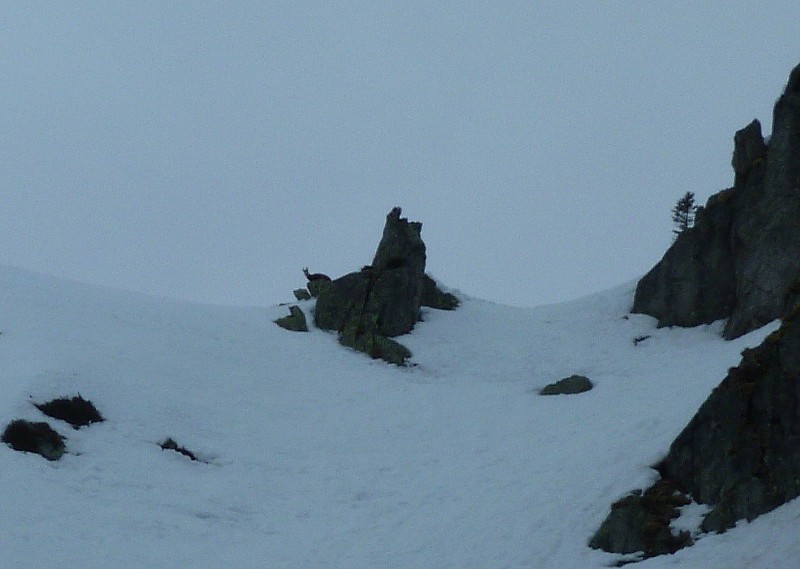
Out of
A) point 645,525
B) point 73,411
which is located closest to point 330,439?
point 73,411

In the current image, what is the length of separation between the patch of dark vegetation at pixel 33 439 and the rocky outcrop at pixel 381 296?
1799 cm

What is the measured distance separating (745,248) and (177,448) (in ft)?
87.1

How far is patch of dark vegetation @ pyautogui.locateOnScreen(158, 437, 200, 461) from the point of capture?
2356 centimetres

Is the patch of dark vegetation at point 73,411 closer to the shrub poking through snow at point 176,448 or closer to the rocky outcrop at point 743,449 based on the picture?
the shrub poking through snow at point 176,448

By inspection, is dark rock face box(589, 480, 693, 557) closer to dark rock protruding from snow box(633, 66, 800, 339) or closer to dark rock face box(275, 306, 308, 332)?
dark rock protruding from snow box(633, 66, 800, 339)

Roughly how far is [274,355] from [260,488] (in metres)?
13.7

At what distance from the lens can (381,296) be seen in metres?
40.3

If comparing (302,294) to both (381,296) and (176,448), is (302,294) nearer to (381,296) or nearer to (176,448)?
(381,296)

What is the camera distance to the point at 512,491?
2016 cm

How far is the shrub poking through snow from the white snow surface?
0.40 m

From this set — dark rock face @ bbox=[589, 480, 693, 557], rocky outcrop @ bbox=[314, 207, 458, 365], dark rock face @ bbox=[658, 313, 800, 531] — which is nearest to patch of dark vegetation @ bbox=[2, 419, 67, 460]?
dark rock face @ bbox=[589, 480, 693, 557]

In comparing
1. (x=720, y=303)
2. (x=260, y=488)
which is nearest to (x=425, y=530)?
(x=260, y=488)

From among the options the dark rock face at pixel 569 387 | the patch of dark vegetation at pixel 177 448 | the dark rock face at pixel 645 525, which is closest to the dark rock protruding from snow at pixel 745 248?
the dark rock face at pixel 569 387

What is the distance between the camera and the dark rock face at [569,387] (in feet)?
103
